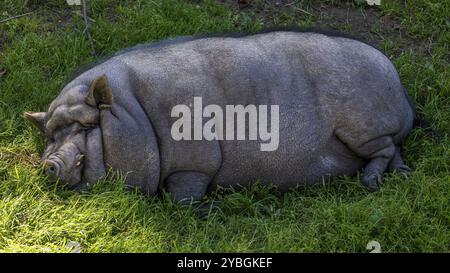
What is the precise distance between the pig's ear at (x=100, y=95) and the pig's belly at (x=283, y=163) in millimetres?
818

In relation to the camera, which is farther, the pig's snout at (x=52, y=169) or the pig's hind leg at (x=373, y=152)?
the pig's hind leg at (x=373, y=152)

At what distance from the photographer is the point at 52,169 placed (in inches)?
185

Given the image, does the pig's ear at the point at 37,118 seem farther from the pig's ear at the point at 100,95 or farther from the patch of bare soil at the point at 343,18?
the patch of bare soil at the point at 343,18

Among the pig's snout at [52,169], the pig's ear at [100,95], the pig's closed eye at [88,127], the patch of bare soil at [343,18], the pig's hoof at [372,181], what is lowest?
the pig's hoof at [372,181]

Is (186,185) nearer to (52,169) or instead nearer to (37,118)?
(52,169)

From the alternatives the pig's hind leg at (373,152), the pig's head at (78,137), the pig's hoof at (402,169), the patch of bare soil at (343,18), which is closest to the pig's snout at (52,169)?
the pig's head at (78,137)

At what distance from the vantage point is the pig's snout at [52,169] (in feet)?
15.3

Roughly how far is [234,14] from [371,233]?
275 centimetres

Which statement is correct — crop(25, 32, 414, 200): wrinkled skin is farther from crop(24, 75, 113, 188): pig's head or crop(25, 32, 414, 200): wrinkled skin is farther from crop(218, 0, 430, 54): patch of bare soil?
crop(218, 0, 430, 54): patch of bare soil

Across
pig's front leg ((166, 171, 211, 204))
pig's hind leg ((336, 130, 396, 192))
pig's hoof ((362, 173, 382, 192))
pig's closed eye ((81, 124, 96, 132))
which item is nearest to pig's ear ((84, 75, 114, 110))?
pig's closed eye ((81, 124, 96, 132))

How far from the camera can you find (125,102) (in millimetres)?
4855

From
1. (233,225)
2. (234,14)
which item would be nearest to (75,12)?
(234,14)

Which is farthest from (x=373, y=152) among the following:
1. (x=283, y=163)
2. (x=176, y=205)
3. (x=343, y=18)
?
(x=343, y=18)

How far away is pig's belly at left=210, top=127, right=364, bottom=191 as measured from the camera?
513 cm
